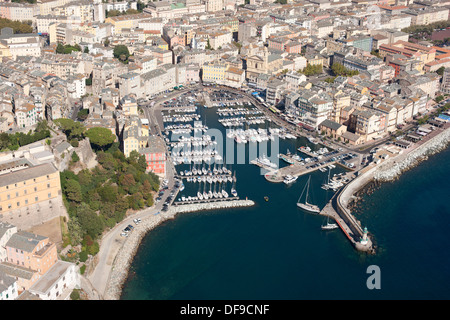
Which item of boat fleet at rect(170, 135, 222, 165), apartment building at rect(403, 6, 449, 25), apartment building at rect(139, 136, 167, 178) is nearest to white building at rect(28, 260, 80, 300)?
apartment building at rect(139, 136, 167, 178)

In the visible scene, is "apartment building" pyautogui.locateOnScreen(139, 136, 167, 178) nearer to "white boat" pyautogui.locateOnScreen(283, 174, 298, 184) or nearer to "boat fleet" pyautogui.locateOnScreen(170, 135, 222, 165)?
"boat fleet" pyautogui.locateOnScreen(170, 135, 222, 165)

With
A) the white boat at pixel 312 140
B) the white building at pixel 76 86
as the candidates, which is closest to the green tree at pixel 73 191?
the white building at pixel 76 86

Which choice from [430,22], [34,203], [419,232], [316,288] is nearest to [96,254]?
[34,203]

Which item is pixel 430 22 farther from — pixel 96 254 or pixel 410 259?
pixel 96 254

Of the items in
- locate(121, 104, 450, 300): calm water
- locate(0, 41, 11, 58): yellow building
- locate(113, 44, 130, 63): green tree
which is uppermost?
locate(0, 41, 11, 58): yellow building

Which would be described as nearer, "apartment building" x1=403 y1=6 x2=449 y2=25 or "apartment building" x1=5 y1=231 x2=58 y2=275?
"apartment building" x1=5 y1=231 x2=58 y2=275

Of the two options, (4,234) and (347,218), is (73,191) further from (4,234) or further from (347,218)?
(347,218)

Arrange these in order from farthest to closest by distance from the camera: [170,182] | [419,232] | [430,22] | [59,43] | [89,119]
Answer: [430,22] → [59,43] → [89,119] → [170,182] → [419,232]
